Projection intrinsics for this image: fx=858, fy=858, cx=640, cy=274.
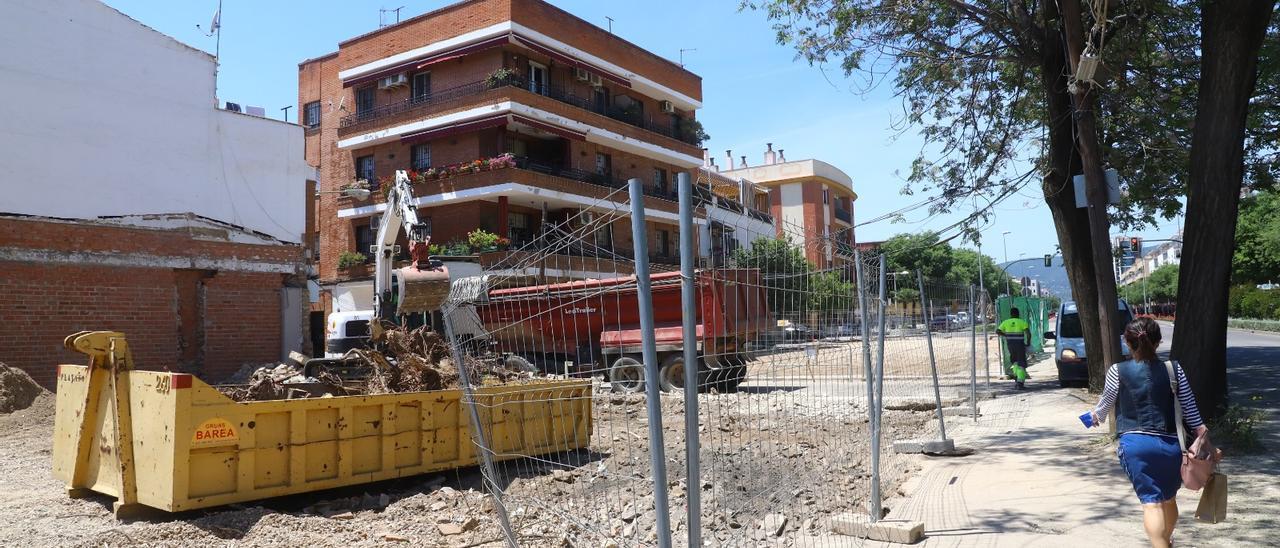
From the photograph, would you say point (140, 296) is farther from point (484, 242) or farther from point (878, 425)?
point (878, 425)

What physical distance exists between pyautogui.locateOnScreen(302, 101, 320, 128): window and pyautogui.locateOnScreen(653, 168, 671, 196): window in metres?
14.0

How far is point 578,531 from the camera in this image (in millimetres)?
5641

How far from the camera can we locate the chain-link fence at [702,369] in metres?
3.68

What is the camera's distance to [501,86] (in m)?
28.2

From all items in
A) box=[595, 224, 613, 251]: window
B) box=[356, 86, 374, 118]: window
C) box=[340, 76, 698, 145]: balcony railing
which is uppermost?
box=[356, 86, 374, 118]: window

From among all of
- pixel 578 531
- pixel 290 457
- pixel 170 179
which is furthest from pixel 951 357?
pixel 170 179

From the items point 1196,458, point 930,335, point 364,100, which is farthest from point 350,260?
point 1196,458

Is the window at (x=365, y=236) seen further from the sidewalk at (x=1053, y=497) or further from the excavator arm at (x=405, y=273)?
the sidewalk at (x=1053, y=497)

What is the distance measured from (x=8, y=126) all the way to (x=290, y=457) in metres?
14.7

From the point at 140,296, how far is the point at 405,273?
6.03 metres

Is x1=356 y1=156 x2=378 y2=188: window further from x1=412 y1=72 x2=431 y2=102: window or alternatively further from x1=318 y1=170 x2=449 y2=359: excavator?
x1=318 y1=170 x2=449 y2=359: excavator

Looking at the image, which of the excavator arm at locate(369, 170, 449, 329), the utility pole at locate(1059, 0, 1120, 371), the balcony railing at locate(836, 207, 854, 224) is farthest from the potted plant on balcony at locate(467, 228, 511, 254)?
the balcony railing at locate(836, 207, 854, 224)

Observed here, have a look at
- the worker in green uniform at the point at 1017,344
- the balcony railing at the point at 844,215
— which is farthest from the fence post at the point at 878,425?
the balcony railing at the point at 844,215

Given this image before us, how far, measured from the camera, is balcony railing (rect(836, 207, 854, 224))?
2327 inches
